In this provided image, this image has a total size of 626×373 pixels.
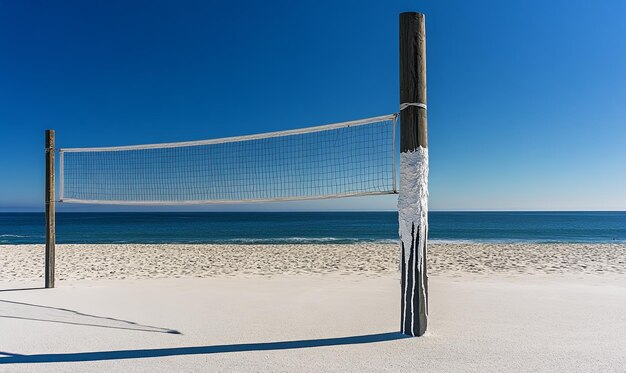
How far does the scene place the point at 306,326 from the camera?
3.77 meters

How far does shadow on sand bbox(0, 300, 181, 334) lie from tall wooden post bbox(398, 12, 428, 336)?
1.96 meters

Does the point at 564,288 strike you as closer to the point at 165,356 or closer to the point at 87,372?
the point at 165,356

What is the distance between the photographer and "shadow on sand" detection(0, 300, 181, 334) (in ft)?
12.5

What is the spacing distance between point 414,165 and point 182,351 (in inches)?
88.0

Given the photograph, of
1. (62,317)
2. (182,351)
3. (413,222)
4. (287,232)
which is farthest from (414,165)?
(287,232)

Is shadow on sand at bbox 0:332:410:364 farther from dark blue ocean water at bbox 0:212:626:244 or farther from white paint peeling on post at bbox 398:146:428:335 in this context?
dark blue ocean water at bbox 0:212:626:244

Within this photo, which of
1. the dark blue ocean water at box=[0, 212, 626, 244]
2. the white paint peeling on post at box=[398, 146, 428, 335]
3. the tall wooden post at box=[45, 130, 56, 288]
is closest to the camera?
the white paint peeling on post at box=[398, 146, 428, 335]

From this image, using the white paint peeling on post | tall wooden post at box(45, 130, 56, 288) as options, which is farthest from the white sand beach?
tall wooden post at box(45, 130, 56, 288)

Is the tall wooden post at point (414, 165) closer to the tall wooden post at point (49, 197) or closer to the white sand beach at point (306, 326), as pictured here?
the white sand beach at point (306, 326)

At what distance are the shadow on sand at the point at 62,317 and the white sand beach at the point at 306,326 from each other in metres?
0.01

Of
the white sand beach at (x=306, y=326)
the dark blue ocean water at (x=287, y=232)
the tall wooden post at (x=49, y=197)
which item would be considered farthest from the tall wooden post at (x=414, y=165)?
the dark blue ocean water at (x=287, y=232)

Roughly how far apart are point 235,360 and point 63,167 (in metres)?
4.49

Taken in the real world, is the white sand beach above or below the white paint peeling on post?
below

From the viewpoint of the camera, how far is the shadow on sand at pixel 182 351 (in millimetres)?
2998
